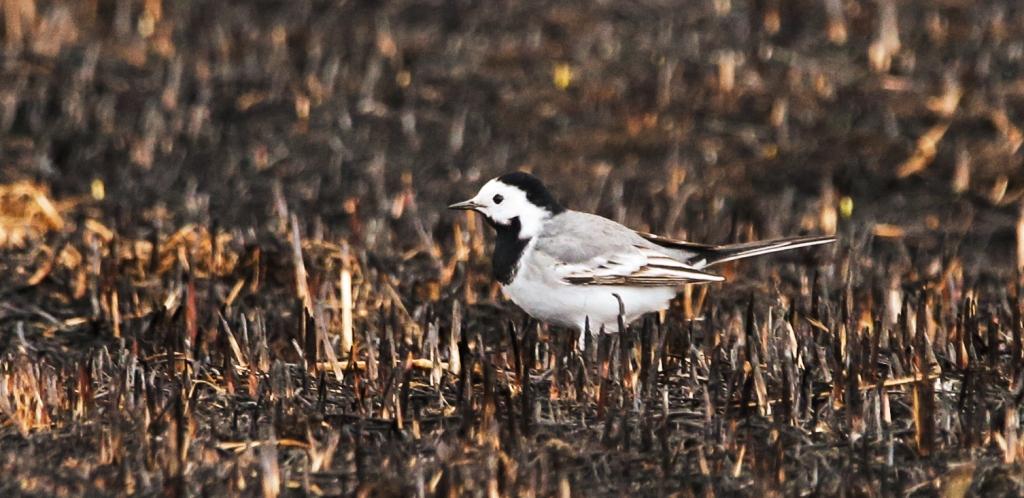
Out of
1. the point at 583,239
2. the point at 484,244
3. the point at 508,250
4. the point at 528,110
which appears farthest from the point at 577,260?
the point at 528,110

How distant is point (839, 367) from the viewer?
22.2 ft

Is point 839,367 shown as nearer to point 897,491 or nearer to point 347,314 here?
point 897,491

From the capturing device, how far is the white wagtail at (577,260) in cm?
778

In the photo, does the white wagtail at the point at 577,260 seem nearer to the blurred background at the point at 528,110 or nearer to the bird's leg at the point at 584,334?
the bird's leg at the point at 584,334

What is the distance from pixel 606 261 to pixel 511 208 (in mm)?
519

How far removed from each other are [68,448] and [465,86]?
7.35 metres

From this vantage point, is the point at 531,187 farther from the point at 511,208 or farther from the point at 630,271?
the point at 630,271

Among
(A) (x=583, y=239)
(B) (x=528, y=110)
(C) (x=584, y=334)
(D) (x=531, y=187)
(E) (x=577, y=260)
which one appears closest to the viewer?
(C) (x=584, y=334)

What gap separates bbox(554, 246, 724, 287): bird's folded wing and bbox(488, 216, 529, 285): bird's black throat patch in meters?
0.23

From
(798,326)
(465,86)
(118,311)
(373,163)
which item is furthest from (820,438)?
(465,86)

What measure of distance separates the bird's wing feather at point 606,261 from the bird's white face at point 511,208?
8 centimetres

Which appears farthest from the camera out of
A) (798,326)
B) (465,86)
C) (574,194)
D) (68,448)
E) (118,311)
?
(465,86)

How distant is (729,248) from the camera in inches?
321

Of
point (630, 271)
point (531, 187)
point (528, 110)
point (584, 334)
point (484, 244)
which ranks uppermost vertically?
point (528, 110)
